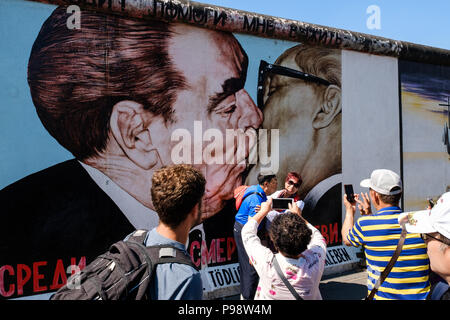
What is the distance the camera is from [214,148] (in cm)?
543

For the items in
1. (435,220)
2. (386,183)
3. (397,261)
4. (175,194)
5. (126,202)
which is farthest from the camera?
(126,202)

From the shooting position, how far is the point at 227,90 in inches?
222

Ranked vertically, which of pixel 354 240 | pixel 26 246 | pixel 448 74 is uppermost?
pixel 448 74

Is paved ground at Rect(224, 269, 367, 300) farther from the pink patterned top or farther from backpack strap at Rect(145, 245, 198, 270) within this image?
backpack strap at Rect(145, 245, 198, 270)

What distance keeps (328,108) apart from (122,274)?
584 cm

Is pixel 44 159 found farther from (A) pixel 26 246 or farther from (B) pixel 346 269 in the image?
(B) pixel 346 269

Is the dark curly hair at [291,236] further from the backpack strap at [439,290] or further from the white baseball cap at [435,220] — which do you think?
the backpack strap at [439,290]

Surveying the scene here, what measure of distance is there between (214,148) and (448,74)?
7.00 meters

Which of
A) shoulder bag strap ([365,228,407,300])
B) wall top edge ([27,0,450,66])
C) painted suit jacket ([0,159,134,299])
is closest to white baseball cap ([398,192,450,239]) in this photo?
shoulder bag strap ([365,228,407,300])

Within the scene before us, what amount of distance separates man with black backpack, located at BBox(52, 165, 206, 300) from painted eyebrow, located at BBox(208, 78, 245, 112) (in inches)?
144

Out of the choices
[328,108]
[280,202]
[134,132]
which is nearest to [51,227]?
[134,132]

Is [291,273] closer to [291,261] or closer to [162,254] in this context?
[291,261]

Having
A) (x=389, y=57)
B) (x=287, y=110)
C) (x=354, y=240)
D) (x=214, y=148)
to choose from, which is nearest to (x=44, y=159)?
(x=214, y=148)
